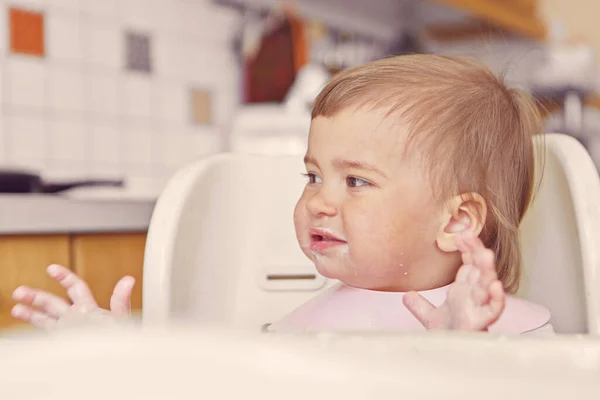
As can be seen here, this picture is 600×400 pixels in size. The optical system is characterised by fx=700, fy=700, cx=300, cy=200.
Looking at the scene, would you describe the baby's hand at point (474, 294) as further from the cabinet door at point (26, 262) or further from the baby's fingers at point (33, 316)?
the cabinet door at point (26, 262)

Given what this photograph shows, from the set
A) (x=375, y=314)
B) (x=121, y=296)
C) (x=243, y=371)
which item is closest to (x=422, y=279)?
(x=375, y=314)

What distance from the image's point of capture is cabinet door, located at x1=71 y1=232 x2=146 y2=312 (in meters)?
1.03

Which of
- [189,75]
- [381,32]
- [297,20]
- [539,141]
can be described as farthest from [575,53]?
[539,141]

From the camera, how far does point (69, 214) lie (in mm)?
987

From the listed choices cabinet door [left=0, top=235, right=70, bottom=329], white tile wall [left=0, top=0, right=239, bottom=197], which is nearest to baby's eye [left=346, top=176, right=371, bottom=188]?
cabinet door [left=0, top=235, right=70, bottom=329]

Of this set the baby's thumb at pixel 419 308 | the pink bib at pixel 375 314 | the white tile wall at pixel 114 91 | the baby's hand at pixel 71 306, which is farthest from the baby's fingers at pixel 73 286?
the white tile wall at pixel 114 91

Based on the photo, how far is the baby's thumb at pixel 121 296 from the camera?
22.3 inches

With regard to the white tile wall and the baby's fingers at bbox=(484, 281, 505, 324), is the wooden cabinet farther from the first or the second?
the baby's fingers at bbox=(484, 281, 505, 324)

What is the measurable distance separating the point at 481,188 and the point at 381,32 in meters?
1.84

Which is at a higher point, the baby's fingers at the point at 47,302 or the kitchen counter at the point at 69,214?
the kitchen counter at the point at 69,214

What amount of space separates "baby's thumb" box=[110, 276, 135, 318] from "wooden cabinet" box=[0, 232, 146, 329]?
1.42 ft

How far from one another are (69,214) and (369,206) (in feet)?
1.76

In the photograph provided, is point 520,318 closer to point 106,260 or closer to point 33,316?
point 33,316

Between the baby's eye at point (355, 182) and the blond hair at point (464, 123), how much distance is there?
0.18ft
